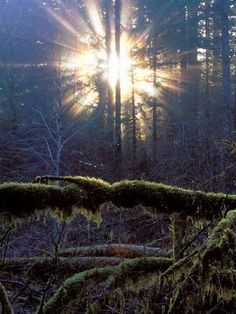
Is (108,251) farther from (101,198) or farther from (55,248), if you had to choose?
(101,198)

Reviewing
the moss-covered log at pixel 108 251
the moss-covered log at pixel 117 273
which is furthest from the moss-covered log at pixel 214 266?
the moss-covered log at pixel 108 251

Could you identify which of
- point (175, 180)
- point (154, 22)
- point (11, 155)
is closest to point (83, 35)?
point (154, 22)

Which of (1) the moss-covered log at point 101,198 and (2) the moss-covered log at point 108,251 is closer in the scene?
(1) the moss-covered log at point 101,198

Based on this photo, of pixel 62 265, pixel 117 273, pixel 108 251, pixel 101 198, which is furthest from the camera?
pixel 108 251

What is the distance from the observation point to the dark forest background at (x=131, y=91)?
2498 cm

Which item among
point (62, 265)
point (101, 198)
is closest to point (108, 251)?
point (62, 265)

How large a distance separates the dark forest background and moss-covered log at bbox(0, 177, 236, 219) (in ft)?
59.0

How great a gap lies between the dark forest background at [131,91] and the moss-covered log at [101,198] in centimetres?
1799

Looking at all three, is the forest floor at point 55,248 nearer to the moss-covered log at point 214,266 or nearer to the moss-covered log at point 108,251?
the moss-covered log at point 108,251

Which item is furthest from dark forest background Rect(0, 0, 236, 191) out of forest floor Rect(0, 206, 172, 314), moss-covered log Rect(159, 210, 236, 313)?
moss-covered log Rect(159, 210, 236, 313)

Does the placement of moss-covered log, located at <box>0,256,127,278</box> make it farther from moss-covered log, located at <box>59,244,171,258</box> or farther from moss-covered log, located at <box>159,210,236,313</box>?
moss-covered log, located at <box>159,210,236,313</box>

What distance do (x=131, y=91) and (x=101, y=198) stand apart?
3025 cm

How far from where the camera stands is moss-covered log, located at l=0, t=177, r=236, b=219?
359 centimetres

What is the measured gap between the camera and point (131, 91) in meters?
33.5
